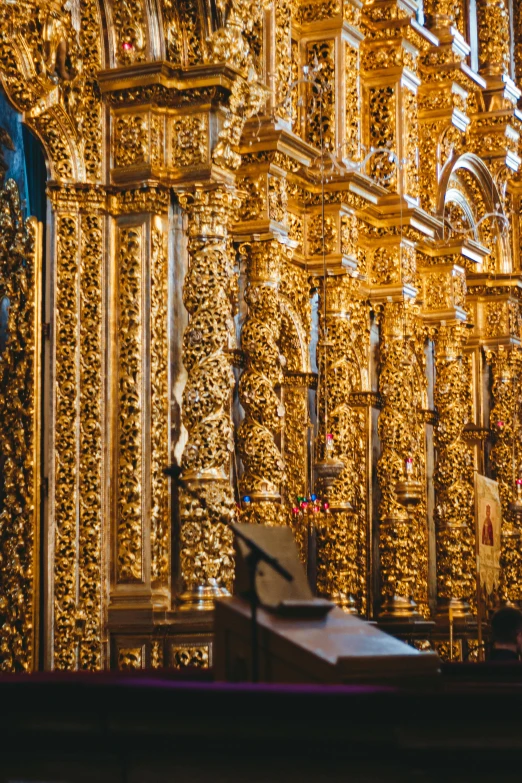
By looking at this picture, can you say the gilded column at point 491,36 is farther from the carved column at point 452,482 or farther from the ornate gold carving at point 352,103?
the ornate gold carving at point 352,103

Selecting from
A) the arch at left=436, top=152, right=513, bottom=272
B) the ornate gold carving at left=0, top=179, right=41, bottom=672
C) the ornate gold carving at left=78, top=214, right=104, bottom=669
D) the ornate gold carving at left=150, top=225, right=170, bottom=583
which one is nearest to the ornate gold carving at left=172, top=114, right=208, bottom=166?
the ornate gold carving at left=150, top=225, right=170, bottom=583

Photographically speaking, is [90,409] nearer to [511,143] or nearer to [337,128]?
[337,128]

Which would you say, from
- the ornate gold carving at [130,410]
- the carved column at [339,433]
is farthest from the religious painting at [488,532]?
the ornate gold carving at [130,410]

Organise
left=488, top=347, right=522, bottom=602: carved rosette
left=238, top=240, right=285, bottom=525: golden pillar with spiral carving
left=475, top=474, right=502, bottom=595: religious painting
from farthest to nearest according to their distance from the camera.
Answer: left=488, top=347, right=522, bottom=602: carved rosette → left=475, top=474, right=502, bottom=595: religious painting → left=238, top=240, right=285, bottom=525: golden pillar with spiral carving

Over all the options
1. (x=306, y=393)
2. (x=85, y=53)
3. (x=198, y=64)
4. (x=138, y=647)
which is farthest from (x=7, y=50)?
(x=306, y=393)

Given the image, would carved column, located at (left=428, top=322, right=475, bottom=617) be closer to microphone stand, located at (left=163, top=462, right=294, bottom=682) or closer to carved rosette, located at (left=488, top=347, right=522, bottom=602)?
carved rosette, located at (left=488, top=347, right=522, bottom=602)

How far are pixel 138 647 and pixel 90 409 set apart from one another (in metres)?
1.82

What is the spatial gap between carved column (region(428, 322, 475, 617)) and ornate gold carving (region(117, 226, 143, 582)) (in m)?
7.85

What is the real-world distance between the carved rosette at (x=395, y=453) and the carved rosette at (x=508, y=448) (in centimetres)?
394

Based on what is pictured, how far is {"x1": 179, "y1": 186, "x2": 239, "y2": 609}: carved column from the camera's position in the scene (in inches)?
433

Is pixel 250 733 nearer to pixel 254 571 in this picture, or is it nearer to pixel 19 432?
pixel 254 571

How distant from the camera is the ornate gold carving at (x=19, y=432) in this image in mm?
10875

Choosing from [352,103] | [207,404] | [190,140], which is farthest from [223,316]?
[352,103]

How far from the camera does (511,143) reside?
2034 cm
